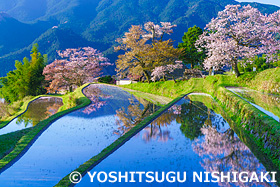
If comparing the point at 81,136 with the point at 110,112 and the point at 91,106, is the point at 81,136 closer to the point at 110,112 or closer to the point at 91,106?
the point at 110,112

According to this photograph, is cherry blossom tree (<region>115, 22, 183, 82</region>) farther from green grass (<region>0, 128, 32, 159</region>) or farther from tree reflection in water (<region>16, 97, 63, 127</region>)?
green grass (<region>0, 128, 32, 159</region>)

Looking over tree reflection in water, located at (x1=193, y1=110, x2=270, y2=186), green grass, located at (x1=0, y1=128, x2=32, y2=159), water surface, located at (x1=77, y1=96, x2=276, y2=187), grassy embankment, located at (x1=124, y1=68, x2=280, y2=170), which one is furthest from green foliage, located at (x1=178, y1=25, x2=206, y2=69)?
green grass, located at (x1=0, y1=128, x2=32, y2=159)

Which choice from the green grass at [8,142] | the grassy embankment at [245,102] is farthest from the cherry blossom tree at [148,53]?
the green grass at [8,142]

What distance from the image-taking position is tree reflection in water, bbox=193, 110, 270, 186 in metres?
7.13

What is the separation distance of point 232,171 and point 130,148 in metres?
3.68

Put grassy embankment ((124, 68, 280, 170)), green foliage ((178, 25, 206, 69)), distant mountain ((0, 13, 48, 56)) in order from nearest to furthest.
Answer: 1. grassy embankment ((124, 68, 280, 170))
2. green foliage ((178, 25, 206, 69))
3. distant mountain ((0, 13, 48, 56))

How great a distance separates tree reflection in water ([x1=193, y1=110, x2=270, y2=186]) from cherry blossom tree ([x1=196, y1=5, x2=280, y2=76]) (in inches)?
529

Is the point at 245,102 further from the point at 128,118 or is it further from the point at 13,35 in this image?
the point at 13,35

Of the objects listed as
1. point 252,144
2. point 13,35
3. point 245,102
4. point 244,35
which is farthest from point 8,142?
point 13,35

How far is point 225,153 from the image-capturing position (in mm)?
8289

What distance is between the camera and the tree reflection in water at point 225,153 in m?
7.13

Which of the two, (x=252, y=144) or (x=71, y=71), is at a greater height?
(x=71, y=71)

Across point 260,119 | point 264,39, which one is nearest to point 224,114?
point 260,119

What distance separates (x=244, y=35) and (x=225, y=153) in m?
18.3
